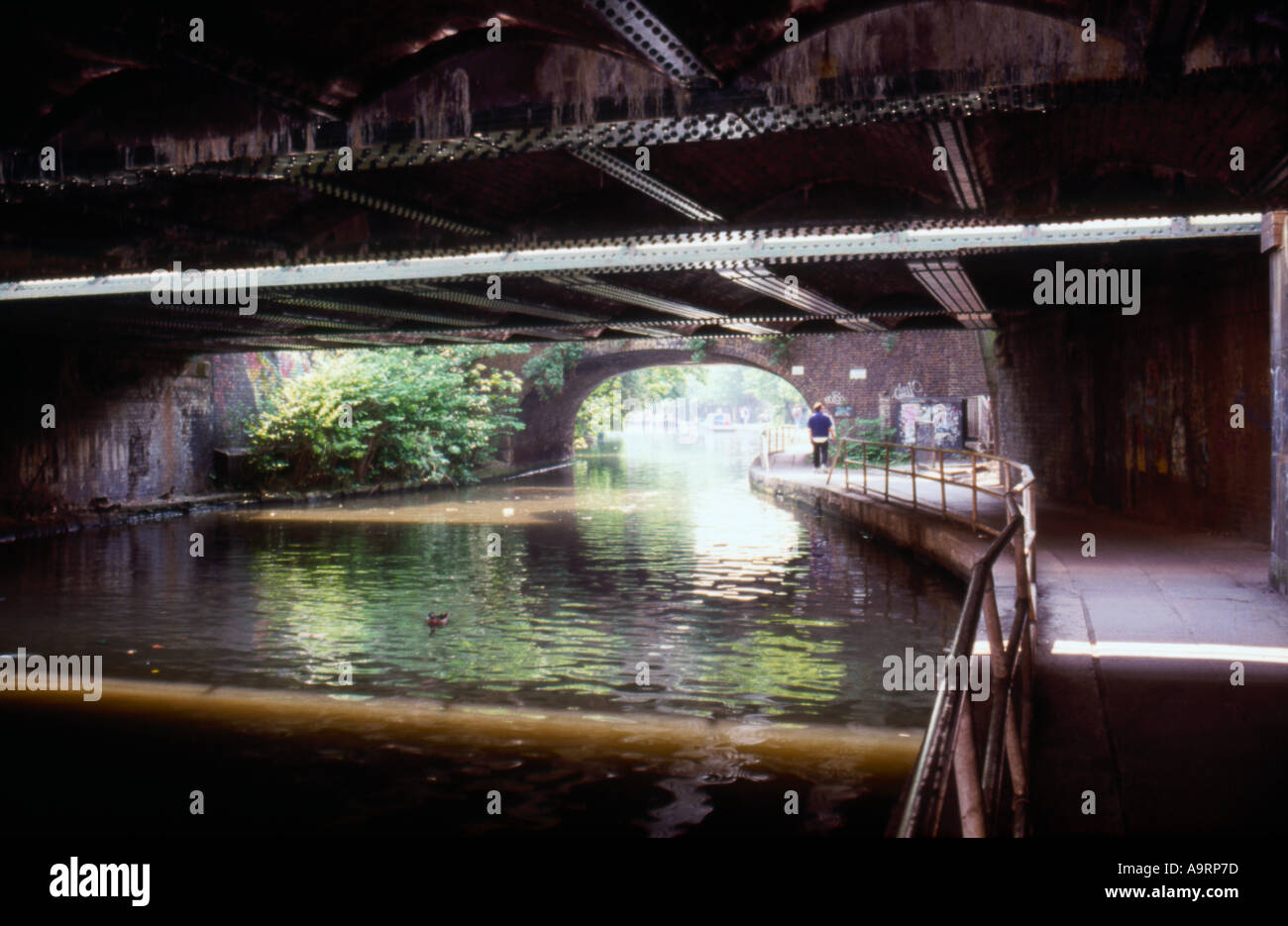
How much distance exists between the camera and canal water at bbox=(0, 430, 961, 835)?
559 centimetres

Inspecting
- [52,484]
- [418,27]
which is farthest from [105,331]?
[418,27]

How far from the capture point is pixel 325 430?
25.9 m

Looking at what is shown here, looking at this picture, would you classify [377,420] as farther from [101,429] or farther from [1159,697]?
[1159,697]

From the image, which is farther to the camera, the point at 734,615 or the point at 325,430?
the point at 325,430

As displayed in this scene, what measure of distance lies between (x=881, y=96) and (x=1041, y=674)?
3238 mm

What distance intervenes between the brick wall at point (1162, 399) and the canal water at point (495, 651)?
3.07 metres

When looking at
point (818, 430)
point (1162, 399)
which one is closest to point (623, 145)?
point (1162, 399)

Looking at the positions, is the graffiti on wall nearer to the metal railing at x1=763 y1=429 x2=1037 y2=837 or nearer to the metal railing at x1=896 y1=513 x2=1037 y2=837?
the metal railing at x1=763 y1=429 x2=1037 y2=837

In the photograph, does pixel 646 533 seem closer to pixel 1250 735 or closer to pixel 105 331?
pixel 105 331

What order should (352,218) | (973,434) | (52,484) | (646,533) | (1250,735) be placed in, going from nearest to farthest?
(1250,735) < (352,218) < (646,533) < (52,484) < (973,434)

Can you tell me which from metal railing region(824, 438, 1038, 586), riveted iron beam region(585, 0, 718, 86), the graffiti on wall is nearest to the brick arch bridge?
the graffiti on wall

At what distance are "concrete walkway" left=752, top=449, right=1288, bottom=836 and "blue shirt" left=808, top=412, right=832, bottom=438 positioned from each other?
17.5 m

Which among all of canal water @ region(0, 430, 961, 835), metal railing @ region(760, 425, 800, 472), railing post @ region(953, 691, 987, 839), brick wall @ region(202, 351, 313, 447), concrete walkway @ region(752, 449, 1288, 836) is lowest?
canal water @ region(0, 430, 961, 835)

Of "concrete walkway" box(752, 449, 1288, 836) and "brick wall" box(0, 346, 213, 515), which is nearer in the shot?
"concrete walkway" box(752, 449, 1288, 836)
